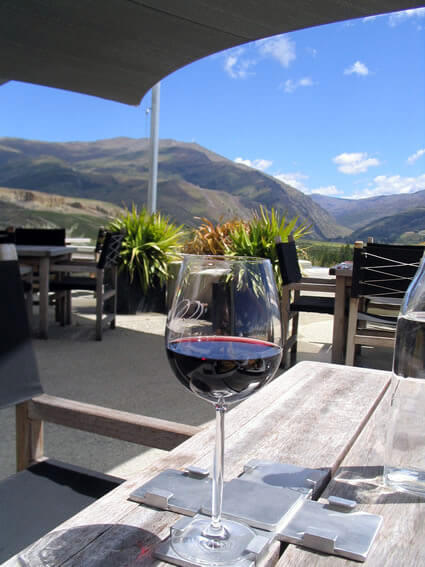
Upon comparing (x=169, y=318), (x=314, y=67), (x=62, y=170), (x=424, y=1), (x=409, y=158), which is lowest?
(x=169, y=318)

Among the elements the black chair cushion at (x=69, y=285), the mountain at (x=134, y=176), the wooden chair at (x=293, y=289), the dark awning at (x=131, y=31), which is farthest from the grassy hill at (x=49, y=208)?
the wooden chair at (x=293, y=289)

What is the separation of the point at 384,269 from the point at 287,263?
2.75ft

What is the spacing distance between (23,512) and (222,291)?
76cm

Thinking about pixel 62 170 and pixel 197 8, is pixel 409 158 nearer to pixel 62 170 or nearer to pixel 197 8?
pixel 62 170

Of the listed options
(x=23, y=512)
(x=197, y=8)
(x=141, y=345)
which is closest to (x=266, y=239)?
(x=141, y=345)

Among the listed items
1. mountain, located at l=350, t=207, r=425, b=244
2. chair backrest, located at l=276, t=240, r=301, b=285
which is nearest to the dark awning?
chair backrest, located at l=276, t=240, r=301, b=285

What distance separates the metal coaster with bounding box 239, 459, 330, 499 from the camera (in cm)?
52

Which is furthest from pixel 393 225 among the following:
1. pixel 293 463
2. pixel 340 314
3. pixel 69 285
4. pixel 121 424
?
pixel 293 463

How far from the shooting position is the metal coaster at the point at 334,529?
16.1 inches

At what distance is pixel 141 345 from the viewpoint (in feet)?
15.1

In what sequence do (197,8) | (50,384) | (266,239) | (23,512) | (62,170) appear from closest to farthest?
1. (23,512)
2. (197,8)
3. (50,384)
4. (266,239)
5. (62,170)

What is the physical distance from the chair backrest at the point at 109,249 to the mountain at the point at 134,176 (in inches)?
741

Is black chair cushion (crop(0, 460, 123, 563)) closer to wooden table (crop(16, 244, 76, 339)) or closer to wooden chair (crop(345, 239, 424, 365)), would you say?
wooden chair (crop(345, 239, 424, 365))

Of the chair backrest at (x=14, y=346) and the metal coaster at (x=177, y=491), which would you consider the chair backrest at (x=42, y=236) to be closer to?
the chair backrest at (x=14, y=346)
